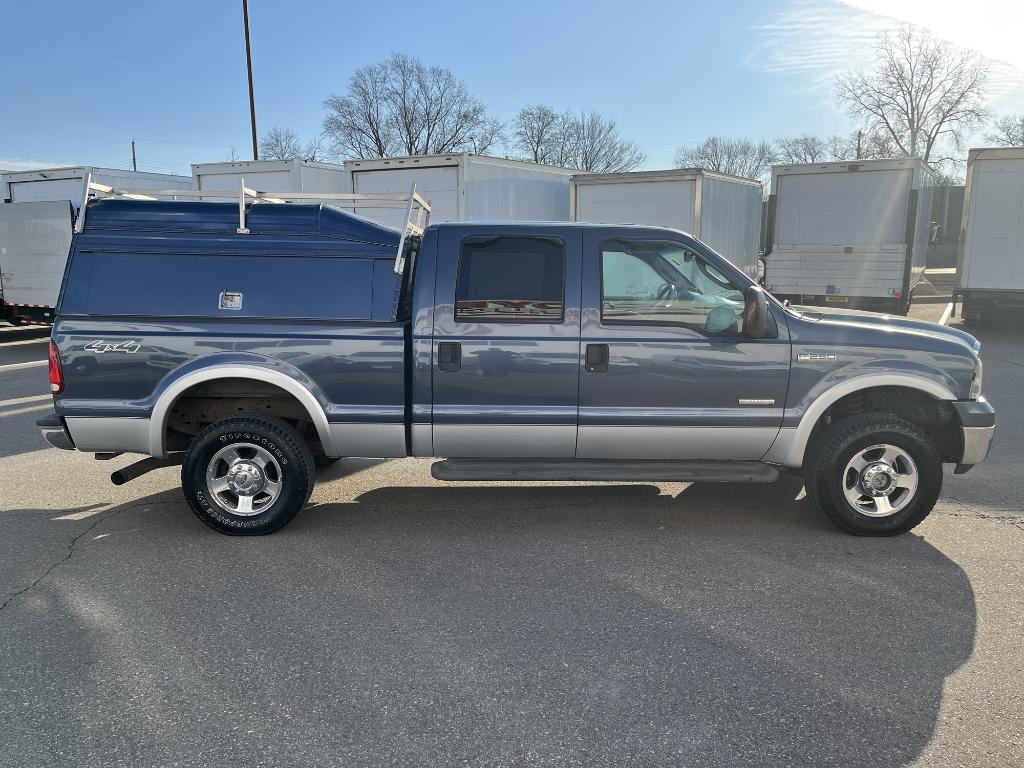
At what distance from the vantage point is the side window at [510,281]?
4.72 meters

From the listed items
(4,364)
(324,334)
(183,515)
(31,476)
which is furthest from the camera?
(4,364)

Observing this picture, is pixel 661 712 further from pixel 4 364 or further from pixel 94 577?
pixel 4 364

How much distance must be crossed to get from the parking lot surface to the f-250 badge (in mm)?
1200

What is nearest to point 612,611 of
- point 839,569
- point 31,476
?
point 839,569

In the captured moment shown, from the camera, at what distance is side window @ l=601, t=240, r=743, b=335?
4703mm

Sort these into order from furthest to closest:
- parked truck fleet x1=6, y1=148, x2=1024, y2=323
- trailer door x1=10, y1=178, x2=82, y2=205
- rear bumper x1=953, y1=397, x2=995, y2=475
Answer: trailer door x1=10, y1=178, x2=82, y2=205
parked truck fleet x1=6, y1=148, x2=1024, y2=323
rear bumper x1=953, y1=397, x2=995, y2=475

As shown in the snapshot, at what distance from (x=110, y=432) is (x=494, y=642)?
2.90 meters

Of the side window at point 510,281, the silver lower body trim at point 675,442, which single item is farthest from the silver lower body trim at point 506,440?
the side window at point 510,281

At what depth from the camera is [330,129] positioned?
58.7 metres

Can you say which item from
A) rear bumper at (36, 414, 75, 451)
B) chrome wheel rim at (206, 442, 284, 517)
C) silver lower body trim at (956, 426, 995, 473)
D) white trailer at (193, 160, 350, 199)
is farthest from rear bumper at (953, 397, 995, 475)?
white trailer at (193, 160, 350, 199)

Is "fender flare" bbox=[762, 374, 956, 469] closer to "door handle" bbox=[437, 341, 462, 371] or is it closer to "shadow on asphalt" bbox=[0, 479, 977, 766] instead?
"shadow on asphalt" bbox=[0, 479, 977, 766]

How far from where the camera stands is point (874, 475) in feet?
15.5

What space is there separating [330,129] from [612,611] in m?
60.5

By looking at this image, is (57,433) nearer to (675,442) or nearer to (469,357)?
(469,357)
